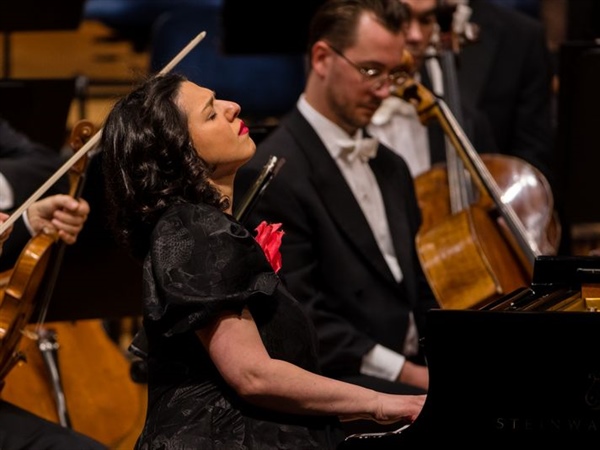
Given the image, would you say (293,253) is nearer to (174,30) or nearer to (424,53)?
(424,53)

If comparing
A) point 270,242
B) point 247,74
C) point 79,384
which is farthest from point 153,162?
point 247,74

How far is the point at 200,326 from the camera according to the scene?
2.24m

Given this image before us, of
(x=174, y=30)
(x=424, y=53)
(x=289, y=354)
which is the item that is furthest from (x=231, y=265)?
(x=174, y=30)

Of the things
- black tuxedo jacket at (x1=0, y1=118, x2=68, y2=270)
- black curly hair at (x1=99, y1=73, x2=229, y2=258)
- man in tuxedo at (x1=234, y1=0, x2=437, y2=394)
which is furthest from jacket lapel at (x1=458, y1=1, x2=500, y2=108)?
black curly hair at (x1=99, y1=73, x2=229, y2=258)

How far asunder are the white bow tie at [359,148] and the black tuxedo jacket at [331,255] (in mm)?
60

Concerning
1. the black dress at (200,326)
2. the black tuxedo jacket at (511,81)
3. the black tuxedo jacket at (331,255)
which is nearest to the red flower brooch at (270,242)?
the black dress at (200,326)

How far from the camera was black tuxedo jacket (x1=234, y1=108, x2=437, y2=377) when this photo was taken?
11.0 feet

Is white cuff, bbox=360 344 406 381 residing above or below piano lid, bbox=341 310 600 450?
below

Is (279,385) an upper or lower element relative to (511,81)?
upper

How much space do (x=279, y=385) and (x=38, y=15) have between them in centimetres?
227

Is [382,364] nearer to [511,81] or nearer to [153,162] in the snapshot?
[153,162]

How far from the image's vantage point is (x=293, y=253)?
3.36 metres

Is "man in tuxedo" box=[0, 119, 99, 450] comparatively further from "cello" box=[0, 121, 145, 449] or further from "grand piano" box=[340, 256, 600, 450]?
"grand piano" box=[340, 256, 600, 450]

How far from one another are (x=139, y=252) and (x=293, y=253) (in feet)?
3.05
